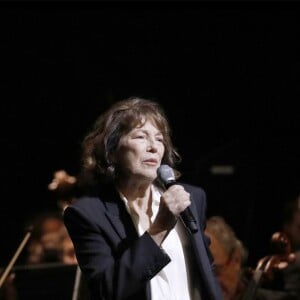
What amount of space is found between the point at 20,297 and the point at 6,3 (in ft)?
6.05

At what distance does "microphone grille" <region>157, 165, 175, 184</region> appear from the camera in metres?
1.44

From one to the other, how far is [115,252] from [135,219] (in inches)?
4.8

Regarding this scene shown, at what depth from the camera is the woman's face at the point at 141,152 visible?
1.54 meters

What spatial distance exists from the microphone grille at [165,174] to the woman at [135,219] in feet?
0.10

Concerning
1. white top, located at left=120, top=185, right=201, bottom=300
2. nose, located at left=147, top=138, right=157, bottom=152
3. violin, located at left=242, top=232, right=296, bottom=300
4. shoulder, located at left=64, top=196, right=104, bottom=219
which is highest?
nose, located at left=147, top=138, right=157, bottom=152

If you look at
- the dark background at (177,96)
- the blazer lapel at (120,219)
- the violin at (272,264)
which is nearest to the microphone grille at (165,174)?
the blazer lapel at (120,219)

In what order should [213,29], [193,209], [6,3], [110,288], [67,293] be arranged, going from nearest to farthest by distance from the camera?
[110,288], [193,209], [67,293], [6,3], [213,29]

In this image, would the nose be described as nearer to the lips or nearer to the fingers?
the lips

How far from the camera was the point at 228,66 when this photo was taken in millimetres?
3869

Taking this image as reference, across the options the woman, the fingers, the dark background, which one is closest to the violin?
the woman

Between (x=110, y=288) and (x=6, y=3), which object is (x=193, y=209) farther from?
(x=6, y=3)

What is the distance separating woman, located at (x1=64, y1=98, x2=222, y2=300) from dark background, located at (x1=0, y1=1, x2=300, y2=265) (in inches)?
82.4

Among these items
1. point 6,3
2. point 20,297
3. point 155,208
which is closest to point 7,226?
point 6,3

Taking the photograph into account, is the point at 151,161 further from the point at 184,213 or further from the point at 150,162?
the point at 184,213
